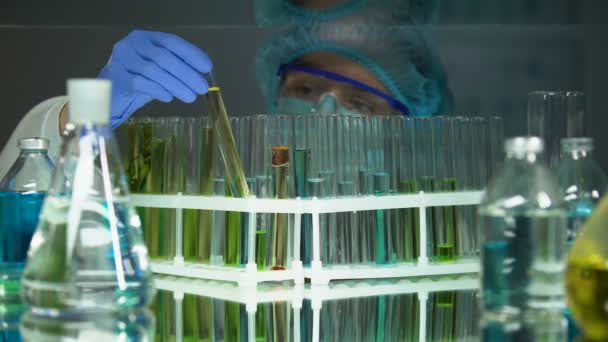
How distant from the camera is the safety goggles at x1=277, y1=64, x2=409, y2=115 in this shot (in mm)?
2887

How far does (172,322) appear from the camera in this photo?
131cm

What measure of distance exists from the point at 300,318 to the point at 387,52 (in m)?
1.58

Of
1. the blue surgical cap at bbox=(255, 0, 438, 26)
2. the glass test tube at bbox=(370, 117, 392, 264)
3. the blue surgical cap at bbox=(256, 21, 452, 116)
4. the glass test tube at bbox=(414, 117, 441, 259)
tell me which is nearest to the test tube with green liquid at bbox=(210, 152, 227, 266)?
the glass test tube at bbox=(370, 117, 392, 264)

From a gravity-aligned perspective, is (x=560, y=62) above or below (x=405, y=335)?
above

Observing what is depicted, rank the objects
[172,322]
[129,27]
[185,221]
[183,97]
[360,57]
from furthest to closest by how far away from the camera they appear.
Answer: [129,27], [360,57], [183,97], [185,221], [172,322]

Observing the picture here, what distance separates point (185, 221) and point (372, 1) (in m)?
1.33

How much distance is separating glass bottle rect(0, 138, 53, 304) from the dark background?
114 inches

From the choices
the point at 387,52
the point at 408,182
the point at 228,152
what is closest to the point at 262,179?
the point at 228,152

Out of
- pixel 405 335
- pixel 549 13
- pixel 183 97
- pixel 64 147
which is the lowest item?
pixel 405 335

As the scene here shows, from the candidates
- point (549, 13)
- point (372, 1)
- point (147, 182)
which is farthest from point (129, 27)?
point (147, 182)

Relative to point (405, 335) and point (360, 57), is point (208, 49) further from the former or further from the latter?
point (405, 335)

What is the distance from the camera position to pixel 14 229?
1183 mm

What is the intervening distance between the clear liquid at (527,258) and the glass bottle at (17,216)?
65 centimetres

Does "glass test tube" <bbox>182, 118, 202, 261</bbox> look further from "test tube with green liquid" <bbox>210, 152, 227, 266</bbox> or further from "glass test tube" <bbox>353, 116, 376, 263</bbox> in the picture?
"glass test tube" <bbox>353, 116, 376, 263</bbox>
